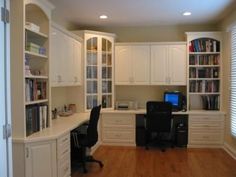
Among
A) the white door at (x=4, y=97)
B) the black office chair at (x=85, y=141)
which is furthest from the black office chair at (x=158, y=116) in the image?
the white door at (x=4, y=97)

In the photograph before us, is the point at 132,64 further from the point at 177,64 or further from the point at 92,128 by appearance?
the point at 92,128

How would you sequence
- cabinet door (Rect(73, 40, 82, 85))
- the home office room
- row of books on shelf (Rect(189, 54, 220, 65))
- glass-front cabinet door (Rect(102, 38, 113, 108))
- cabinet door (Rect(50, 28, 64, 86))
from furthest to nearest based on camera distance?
glass-front cabinet door (Rect(102, 38, 113, 108)), row of books on shelf (Rect(189, 54, 220, 65)), cabinet door (Rect(73, 40, 82, 85)), cabinet door (Rect(50, 28, 64, 86)), the home office room

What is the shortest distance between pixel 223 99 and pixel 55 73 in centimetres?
362

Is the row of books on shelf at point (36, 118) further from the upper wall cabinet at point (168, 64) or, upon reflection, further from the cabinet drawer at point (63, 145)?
the upper wall cabinet at point (168, 64)

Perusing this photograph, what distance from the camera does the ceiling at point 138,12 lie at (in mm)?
4541

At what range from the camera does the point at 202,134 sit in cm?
577

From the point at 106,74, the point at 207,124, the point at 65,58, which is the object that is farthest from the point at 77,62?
the point at 207,124

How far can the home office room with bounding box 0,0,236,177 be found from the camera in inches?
146

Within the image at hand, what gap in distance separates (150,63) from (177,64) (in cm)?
61

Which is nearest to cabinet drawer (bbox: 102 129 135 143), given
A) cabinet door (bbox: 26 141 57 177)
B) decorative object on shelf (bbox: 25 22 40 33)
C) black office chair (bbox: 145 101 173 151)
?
black office chair (bbox: 145 101 173 151)

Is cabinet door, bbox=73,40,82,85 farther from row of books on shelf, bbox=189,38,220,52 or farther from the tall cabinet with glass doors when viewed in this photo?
row of books on shelf, bbox=189,38,220,52

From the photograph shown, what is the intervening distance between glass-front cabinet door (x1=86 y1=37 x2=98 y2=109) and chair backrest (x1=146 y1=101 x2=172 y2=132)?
1.24 metres

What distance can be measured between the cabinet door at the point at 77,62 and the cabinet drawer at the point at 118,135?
1.29 metres

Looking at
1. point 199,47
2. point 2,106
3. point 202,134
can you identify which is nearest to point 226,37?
point 199,47
